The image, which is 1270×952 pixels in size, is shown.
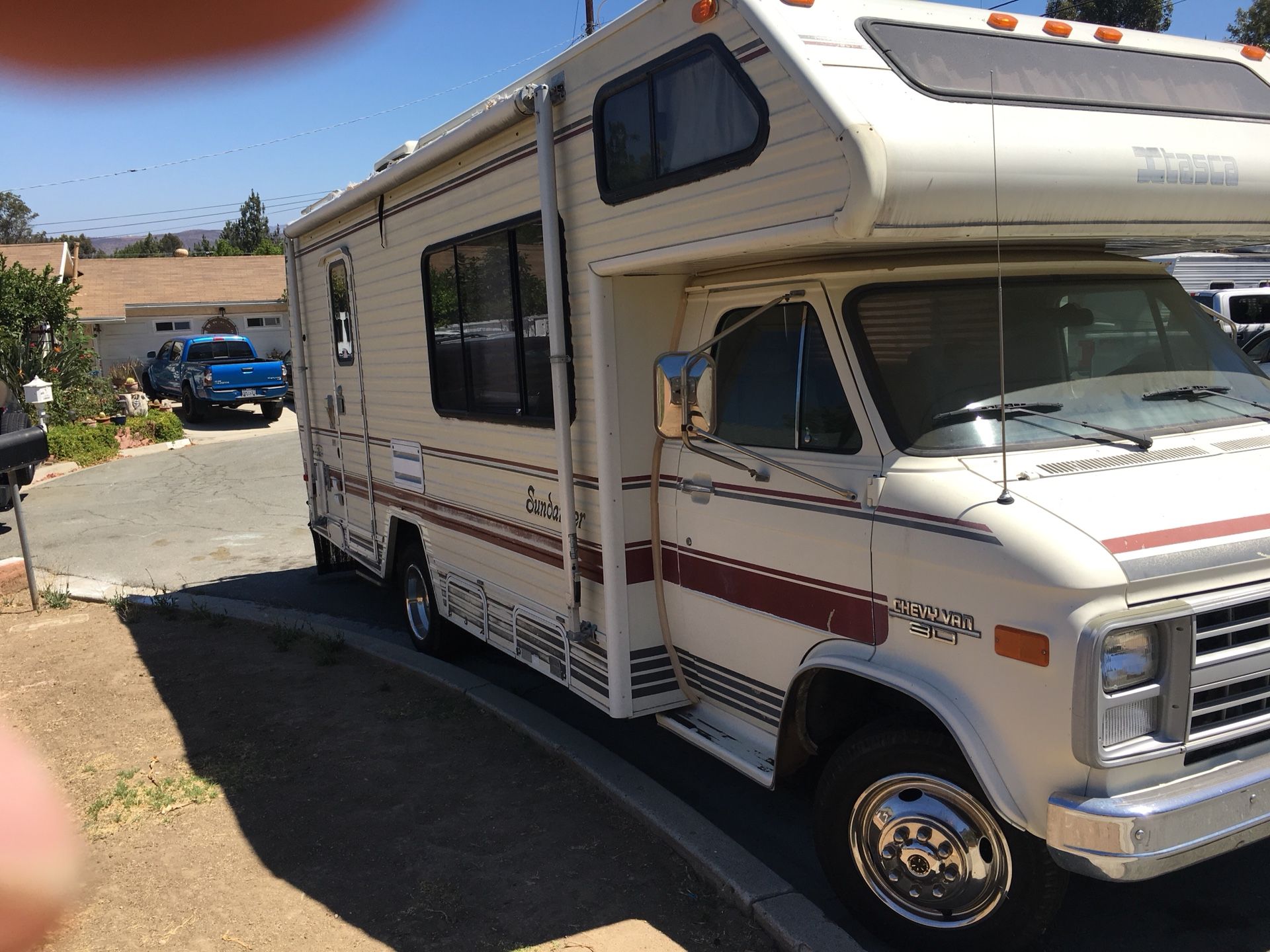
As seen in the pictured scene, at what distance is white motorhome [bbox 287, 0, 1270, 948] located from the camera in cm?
263

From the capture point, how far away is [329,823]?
4289 mm

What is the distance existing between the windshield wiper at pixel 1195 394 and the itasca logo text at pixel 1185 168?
701mm

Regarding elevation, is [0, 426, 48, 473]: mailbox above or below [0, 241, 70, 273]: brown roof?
below

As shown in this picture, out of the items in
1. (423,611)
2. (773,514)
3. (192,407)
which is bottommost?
(423,611)

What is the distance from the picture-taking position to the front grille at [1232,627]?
2.64 meters

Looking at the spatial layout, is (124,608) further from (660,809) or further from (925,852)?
(925,852)

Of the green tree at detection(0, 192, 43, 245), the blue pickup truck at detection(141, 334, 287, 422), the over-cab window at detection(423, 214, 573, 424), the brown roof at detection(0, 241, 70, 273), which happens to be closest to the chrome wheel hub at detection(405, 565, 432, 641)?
the over-cab window at detection(423, 214, 573, 424)

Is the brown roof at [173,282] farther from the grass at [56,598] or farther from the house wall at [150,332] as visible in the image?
the grass at [56,598]

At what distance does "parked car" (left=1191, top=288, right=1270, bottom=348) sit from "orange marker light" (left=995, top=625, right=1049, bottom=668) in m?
13.2

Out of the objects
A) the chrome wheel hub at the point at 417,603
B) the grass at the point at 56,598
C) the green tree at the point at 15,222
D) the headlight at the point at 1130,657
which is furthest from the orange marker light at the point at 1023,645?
the green tree at the point at 15,222

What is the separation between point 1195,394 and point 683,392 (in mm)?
1822

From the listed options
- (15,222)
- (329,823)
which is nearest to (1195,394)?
(329,823)

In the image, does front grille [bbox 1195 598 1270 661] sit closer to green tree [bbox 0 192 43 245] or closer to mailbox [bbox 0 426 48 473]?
mailbox [bbox 0 426 48 473]

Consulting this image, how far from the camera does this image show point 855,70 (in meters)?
2.91
